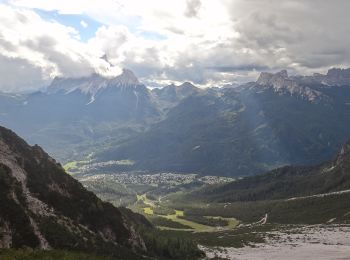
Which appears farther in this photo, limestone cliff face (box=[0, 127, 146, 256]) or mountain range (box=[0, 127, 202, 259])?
mountain range (box=[0, 127, 202, 259])

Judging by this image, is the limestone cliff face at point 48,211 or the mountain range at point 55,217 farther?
the mountain range at point 55,217

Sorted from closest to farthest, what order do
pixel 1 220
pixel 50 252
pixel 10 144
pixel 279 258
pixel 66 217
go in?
pixel 50 252 → pixel 1 220 → pixel 66 217 → pixel 10 144 → pixel 279 258

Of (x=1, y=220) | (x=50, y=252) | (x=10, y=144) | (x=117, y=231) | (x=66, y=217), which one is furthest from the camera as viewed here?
(x=10, y=144)

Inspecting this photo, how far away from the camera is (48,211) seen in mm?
144125

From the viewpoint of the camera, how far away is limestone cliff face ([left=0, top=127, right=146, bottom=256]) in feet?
409

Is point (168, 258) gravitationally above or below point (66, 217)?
below

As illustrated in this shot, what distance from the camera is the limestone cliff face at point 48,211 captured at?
125 metres

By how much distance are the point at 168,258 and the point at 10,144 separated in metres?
71.6

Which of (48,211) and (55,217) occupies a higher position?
(48,211)

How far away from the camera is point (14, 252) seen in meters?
99.6

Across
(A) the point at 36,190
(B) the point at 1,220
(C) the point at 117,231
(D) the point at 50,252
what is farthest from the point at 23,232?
(C) the point at 117,231

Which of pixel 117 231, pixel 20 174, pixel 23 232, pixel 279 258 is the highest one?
pixel 20 174

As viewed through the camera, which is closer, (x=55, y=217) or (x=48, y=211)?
(x=55, y=217)

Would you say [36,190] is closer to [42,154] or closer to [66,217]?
[66,217]
